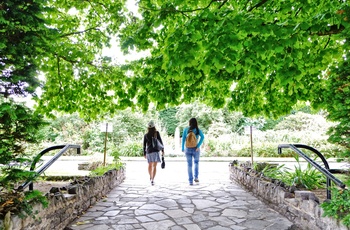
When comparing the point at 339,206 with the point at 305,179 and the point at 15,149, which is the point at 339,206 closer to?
the point at 15,149

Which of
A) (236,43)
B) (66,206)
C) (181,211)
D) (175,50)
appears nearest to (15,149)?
(66,206)

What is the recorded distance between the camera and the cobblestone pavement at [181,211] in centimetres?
421

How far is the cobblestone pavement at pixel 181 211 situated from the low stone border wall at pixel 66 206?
6.2 inches

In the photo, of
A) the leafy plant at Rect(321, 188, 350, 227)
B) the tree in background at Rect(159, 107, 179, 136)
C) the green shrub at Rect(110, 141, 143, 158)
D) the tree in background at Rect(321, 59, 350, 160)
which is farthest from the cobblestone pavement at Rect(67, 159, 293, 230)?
the tree in background at Rect(159, 107, 179, 136)

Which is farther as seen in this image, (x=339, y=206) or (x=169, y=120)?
(x=169, y=120)

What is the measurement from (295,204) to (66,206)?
3.36 meters

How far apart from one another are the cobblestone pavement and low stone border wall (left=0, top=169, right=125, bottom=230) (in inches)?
6.2

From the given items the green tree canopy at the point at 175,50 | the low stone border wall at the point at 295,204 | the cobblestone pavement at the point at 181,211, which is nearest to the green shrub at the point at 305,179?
the low stone border wall at the point at 295,204

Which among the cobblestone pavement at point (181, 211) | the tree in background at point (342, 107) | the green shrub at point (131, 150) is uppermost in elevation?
the tree in background at point (342, 107)

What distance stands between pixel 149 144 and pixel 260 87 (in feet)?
10.9

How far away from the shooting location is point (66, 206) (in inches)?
162

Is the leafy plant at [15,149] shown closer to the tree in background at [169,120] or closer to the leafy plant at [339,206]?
the leafy plant at [339,206]

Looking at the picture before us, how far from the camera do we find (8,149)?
270cm

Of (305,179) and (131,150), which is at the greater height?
(131,150)
